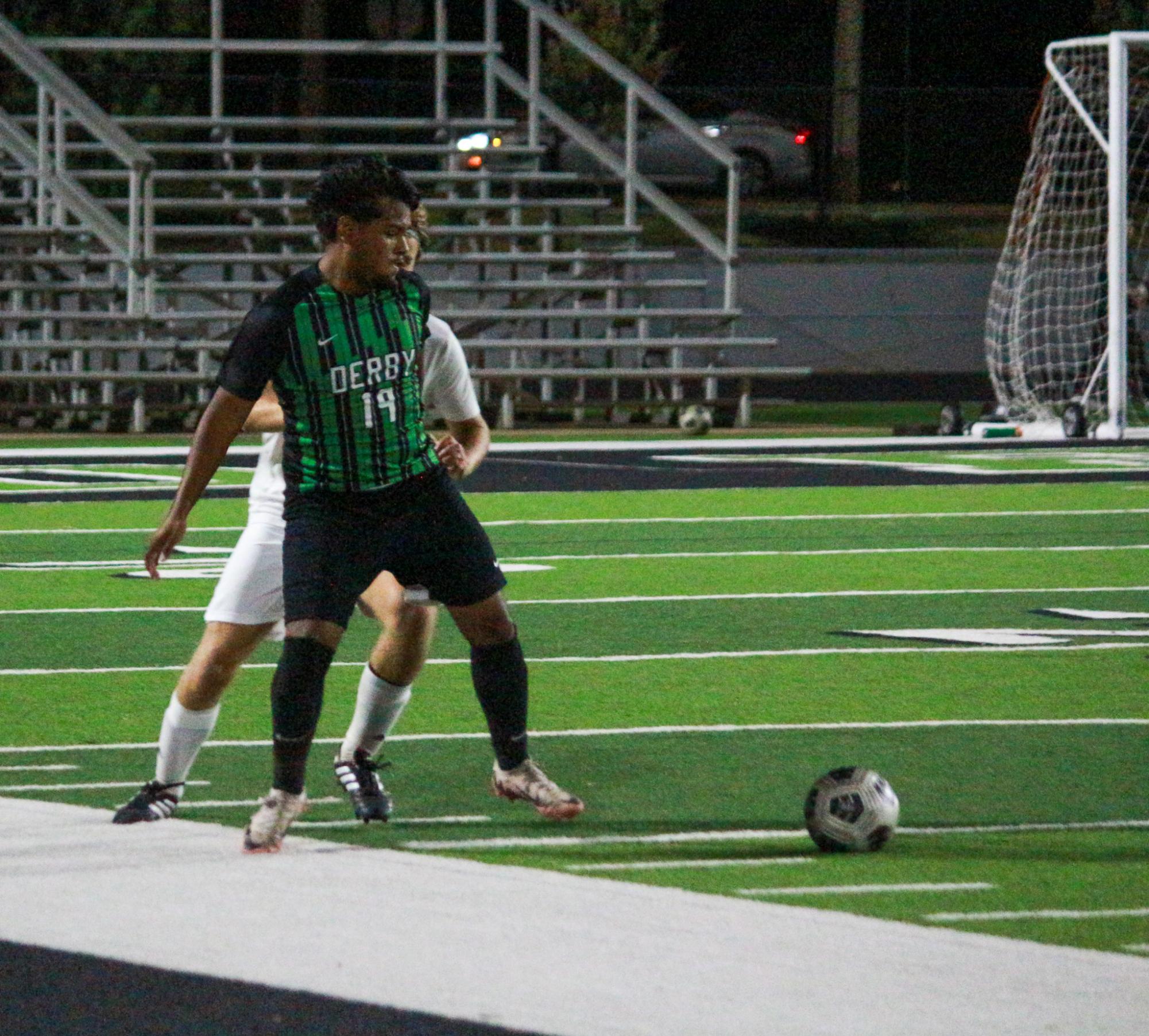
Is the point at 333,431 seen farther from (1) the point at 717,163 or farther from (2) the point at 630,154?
(1) the point at 717,163

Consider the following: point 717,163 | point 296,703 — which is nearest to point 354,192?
point 296,703

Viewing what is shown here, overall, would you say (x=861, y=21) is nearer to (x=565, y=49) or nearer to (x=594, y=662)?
(x=565, y=49)

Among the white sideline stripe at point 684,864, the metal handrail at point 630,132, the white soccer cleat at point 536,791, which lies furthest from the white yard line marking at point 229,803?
the metal handrail at point 630,132

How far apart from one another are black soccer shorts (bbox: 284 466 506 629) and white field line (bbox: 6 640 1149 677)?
3.20 m

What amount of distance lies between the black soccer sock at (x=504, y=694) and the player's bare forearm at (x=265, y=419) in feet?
2.49

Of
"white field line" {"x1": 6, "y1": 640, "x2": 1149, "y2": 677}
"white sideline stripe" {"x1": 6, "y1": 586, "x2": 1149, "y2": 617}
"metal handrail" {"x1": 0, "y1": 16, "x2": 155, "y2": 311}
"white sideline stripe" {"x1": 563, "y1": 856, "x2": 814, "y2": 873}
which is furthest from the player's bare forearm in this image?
"metal handrail" {"x1": 0, "y1": 16, "x2": 155, "y2": 311}

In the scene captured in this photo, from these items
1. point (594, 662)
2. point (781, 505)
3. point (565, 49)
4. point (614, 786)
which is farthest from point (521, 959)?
point (565, 49)

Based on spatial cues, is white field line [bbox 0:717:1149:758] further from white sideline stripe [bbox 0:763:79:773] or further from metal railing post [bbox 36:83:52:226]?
metal railing post [bbox 36:83:52:226]

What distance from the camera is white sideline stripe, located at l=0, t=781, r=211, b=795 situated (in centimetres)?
736

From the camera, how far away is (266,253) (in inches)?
1056

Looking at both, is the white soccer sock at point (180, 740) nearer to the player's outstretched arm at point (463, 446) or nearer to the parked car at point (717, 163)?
the player's outstretched arm at point (463, 446)

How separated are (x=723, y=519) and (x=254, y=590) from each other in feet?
30.1

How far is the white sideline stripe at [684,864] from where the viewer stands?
6332 millimetres

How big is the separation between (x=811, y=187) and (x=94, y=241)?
516 inches
